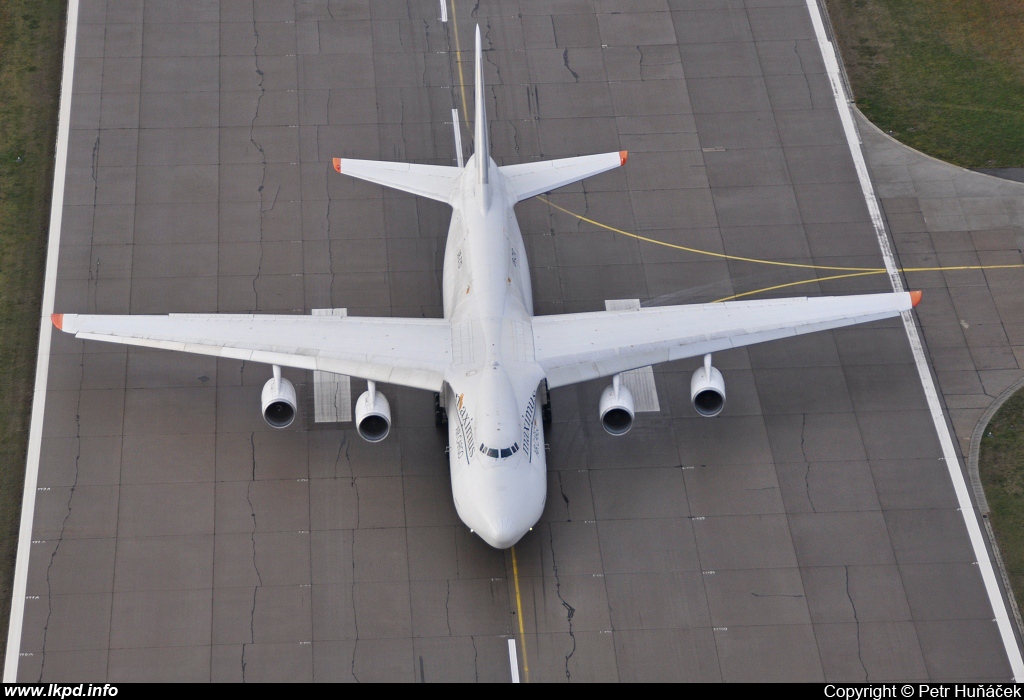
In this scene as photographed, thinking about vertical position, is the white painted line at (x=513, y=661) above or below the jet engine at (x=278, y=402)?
below

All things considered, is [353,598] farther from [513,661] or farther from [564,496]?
[564,496]

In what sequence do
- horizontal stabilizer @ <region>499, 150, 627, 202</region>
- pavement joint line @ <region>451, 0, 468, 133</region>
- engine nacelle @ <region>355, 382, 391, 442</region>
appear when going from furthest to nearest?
pavement joint line @ <region>451, 0, 468, 133</region>
horizontal stabilizer @ <region>499, 150, 627, 202</region>
engine nacelle @ <region>355, 382, 391, 442</region>

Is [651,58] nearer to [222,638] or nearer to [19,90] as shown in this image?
[19,90]

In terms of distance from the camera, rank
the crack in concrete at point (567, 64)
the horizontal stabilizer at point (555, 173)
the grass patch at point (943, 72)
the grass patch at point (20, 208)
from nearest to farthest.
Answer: the grass patch at point (20, 208)
the horizontal stabilizer at point (555, 173)
the grass patch at point (943, 72)
the crack in concrete at point (567, 64)

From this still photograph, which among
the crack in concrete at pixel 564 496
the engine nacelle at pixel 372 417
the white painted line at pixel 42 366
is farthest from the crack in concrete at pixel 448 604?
the white painted line at pixel 42 366

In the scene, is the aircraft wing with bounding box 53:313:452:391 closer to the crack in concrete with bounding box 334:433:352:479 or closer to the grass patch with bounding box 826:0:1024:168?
the crack in concrete with bounding box 334:433:352:479

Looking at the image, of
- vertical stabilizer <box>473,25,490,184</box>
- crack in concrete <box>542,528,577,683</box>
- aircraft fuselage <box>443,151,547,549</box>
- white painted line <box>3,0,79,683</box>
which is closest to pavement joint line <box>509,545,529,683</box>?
crack in concrete <box>542,528,577,683</box>

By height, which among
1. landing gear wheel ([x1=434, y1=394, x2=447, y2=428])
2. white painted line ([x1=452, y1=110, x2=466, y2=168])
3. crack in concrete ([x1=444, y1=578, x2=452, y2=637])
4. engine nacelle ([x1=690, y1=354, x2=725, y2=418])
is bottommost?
crack in concrete ([x1=444, y1=578, x2=452, y2=637])

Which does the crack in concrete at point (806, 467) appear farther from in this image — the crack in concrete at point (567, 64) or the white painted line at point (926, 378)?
the crack in concrete at point (567, 64)
